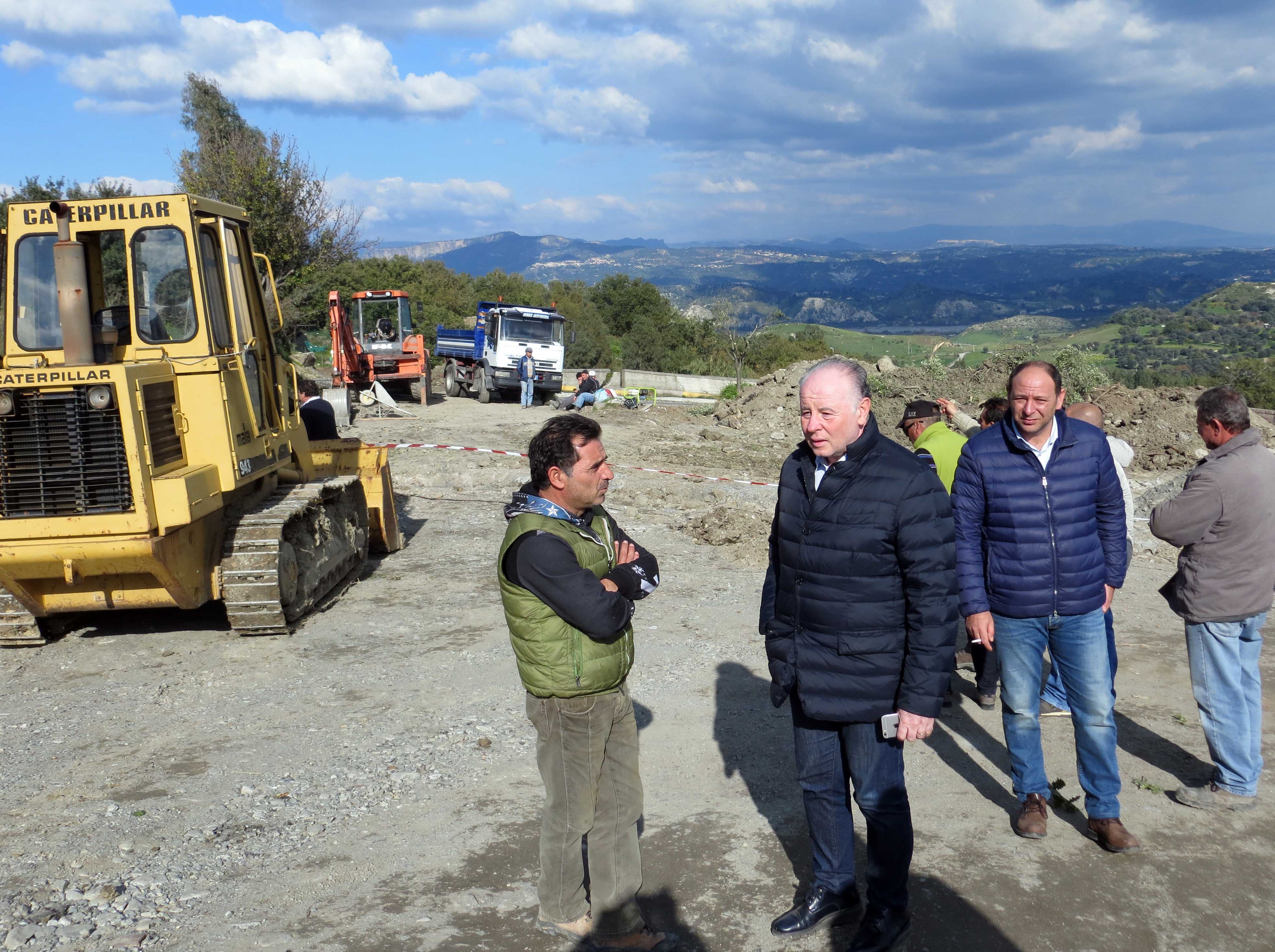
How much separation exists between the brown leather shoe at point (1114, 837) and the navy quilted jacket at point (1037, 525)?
0.90 metres

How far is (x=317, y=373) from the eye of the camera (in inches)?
1145

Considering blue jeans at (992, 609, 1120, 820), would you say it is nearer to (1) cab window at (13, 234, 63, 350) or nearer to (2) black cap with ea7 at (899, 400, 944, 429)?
(2) black cap with ea7 at (899, 400, 944, 429)

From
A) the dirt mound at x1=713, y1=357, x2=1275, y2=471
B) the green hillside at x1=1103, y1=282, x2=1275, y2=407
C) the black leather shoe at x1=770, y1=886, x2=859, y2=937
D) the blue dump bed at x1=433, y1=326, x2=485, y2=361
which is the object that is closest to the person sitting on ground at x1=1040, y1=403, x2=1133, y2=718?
the black leather shoe at x1=770, y1=886, x2=859, y2=937

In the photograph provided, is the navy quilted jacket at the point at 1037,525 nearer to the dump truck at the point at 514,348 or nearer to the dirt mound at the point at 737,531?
the dirt mound at the point at 737,531

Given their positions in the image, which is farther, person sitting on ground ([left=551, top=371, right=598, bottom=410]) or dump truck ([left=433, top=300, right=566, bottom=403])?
dump truck ([left=433, top=300, right=566, bottom=403])

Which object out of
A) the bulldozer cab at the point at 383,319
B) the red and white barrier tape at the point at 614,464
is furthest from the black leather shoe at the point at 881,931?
the bulldozer cab at the point at 383,319

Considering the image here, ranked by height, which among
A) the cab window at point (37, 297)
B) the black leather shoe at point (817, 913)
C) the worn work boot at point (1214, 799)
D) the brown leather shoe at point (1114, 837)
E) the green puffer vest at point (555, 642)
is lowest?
the worn work boot at point (1214, 799)

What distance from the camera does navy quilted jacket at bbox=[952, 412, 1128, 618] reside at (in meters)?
3.94

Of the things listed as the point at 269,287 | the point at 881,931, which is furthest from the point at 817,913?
the point at 269,287

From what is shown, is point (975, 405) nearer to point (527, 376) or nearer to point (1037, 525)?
point (527, 376)

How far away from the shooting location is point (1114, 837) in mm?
3949

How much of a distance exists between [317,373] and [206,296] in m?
23.2

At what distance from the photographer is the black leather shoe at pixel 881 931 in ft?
10.7

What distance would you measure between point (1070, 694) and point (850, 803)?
1215 millimetres
